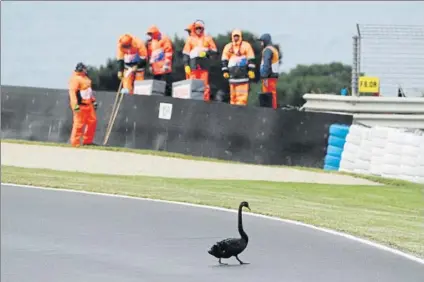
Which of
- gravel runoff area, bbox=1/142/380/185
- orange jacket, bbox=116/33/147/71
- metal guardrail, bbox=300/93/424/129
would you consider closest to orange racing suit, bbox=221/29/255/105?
metal guardrail, bbox=300/93/424/129

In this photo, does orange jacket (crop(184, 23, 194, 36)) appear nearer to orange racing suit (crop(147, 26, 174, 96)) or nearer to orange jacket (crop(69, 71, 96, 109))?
orange racing suit (crop(147, 26, 174, 96))

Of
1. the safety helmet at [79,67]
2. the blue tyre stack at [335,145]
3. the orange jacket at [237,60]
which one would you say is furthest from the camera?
the safety helmet at [79,67]

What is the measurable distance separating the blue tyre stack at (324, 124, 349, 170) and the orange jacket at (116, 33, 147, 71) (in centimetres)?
675

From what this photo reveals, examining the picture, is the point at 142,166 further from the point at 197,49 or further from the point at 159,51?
the point at 159,51

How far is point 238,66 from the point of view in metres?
30.2

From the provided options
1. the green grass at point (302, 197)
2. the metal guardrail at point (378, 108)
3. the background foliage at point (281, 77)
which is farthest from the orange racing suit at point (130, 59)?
the background foliage at point (281, 77)

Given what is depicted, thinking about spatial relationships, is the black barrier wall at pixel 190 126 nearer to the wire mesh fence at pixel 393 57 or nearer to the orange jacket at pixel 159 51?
the wire mesh fence at pixel 393 57

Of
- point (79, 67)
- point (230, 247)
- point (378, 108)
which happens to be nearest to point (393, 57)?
point (378, 108)

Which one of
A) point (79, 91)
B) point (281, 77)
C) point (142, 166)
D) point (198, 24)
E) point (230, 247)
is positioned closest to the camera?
point (230, 247)

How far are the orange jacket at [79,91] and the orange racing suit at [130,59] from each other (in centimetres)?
174

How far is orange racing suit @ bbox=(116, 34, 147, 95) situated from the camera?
32031 millimetres

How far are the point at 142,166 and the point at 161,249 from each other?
1372 cm

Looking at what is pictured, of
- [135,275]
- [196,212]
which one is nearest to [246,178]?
[196,212]

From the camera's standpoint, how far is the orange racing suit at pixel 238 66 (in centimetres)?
3016
